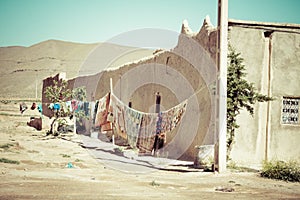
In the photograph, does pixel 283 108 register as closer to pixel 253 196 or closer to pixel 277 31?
pixel 277 31

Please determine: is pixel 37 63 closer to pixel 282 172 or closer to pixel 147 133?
pixel 147 133

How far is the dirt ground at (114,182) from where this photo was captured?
543cm

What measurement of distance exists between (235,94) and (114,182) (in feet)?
12.8

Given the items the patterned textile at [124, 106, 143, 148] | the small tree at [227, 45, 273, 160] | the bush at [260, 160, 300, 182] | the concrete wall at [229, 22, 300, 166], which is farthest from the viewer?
the patterned textile at [124, 106, 143, 148]

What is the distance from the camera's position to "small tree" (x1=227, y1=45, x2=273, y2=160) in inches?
348

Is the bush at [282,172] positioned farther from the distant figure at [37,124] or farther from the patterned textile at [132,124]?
the distant figure at [37,124]

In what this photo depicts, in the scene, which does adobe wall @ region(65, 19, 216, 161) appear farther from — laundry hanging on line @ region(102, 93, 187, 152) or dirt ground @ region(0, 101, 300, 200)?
dirt ground @ region(0, 101, 300, 200)

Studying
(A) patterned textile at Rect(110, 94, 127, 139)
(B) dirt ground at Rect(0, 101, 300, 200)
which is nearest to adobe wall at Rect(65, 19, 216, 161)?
(B) dirt ground at Rect(0, 101, 300, 200)

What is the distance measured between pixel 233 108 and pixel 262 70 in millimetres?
1543

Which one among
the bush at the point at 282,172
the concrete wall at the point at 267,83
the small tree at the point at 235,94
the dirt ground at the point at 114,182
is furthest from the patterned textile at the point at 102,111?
the bush at the point at 282,172

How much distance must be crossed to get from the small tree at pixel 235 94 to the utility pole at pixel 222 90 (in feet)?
2.06

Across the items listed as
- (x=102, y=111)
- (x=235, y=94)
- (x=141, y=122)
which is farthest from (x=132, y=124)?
(x=235, y=94)

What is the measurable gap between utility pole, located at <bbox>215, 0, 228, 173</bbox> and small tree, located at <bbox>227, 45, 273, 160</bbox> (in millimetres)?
626

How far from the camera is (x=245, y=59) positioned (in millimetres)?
9500
